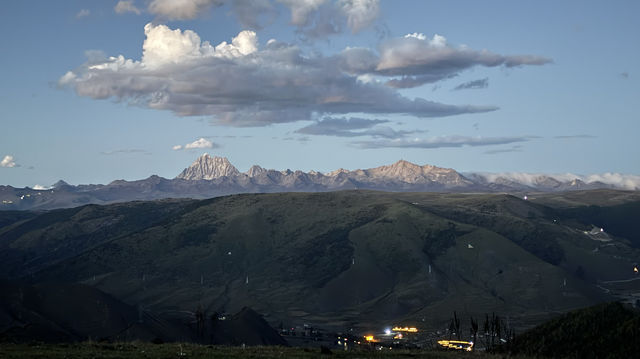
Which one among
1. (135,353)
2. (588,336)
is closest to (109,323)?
(135,353)

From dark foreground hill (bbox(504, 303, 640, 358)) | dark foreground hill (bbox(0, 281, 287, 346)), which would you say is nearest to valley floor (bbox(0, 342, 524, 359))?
dark foreground hill (bbox(504, 303, 640, 358))

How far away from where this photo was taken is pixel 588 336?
296 ft

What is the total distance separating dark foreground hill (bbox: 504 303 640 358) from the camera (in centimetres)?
8362

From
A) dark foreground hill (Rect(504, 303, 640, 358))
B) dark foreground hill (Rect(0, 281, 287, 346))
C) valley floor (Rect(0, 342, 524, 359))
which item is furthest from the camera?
dark foreground hill (Rect(0, 281, 287, 346))

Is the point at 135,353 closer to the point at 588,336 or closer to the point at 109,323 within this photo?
the point at 588,336

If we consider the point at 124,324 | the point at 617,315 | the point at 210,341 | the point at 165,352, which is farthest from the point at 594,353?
the point at 124,324

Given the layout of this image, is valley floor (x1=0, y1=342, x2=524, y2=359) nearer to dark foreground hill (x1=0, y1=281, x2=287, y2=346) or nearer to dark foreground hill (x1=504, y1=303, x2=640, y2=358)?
dark foreground hill (x1=504, y1=303, x2=640, y2=358)

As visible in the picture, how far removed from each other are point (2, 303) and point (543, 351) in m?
144

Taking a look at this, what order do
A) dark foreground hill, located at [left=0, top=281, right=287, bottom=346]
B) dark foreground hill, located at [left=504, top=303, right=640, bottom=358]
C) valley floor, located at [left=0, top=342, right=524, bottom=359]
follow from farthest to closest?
dark foreground hill, located at [left=0, top=281, right=287, bottom=346] → dark foreground hill, located at [left=504, top=303, right=640, bottom=358] → valley floor, located at [left=0, top=342, right=524, bottom=359]

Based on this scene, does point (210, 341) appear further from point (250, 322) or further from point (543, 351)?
point (543, 351)

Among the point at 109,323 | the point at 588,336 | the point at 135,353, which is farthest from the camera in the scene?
the point at 109,323

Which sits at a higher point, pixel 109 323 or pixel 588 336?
pixel 588 336

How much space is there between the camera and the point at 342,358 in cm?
7069

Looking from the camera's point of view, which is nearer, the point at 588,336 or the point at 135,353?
the point at 135,353
